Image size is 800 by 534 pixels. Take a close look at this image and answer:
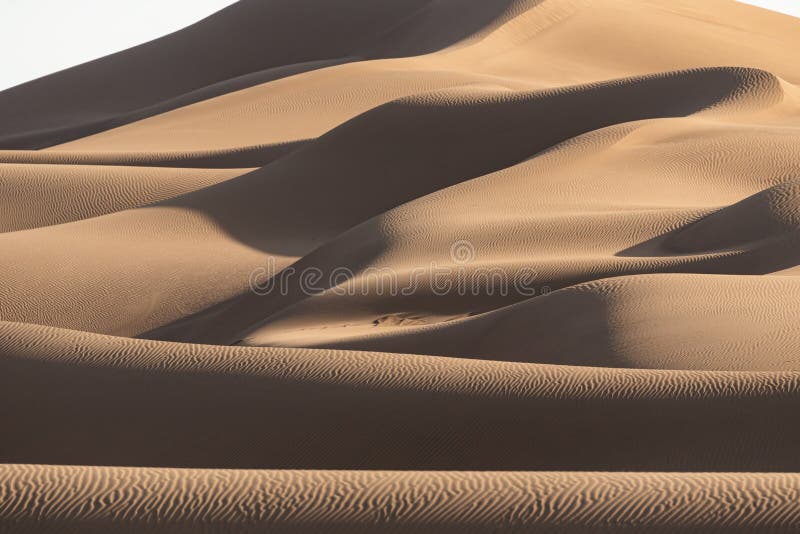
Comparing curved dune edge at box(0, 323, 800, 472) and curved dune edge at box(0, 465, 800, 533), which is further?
curved dune edge at box(0, 323, 800, 472)

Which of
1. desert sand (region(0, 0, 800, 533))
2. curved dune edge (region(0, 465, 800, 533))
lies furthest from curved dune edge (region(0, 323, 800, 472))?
curved dune edge (region(0, 465, 800, 533))

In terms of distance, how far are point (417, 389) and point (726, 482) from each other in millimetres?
1498

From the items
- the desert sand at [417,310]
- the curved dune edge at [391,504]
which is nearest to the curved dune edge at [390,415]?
the desert sand at [417,310]

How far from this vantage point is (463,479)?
2939 mm

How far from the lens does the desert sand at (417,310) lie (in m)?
2.90

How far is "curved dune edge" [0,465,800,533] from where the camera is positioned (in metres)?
2.80

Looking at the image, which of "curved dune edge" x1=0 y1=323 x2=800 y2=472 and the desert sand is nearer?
the desert sand

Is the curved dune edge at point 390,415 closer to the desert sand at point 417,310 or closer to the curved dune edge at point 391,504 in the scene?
the desert sand at point 417,310

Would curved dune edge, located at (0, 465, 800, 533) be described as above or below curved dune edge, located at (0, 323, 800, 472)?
above

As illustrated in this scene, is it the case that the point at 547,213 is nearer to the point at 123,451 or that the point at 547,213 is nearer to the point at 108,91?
the point at 123,451

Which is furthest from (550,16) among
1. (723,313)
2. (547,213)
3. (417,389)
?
(417,389)

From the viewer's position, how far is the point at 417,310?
7645 millimetres

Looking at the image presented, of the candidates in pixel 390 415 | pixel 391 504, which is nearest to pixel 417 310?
pixel 390 415

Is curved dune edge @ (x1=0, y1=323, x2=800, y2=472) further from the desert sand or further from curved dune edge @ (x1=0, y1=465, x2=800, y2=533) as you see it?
curved dune edge @ (x1=0, y1=465, x2=800, y2=533)
